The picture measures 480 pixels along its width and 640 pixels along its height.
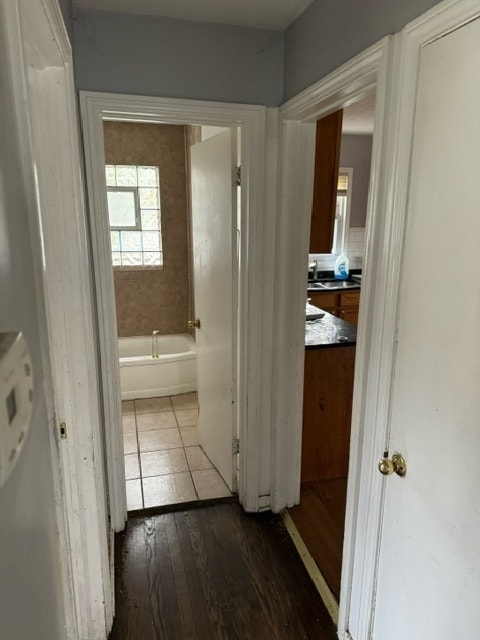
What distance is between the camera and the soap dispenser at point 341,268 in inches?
201

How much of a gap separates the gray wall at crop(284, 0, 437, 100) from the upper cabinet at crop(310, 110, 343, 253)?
0.26 m

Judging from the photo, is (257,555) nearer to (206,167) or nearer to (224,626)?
(224,626)

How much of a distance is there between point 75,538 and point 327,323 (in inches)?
77.7

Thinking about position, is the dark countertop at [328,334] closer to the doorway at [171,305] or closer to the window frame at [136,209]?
the doorway at [171,305]

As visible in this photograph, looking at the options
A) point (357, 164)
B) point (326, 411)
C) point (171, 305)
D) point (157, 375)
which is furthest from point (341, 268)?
point (326, 411)

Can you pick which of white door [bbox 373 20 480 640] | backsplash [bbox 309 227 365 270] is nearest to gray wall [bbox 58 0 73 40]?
white door [bbox 373 20 480 640]

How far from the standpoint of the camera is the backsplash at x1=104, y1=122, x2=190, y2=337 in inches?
162

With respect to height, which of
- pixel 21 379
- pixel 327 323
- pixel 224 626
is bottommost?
pixel 224 626

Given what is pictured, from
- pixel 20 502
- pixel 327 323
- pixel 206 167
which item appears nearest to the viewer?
pixel 20 502

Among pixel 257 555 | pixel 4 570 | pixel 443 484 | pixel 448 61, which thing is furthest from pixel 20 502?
pixel 257 555

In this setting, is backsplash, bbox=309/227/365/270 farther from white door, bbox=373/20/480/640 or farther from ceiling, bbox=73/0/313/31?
white door, bbox=373/20/480/640

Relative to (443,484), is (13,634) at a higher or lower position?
higher

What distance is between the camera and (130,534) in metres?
2.16

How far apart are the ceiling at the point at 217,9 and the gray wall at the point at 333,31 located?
7 cm
